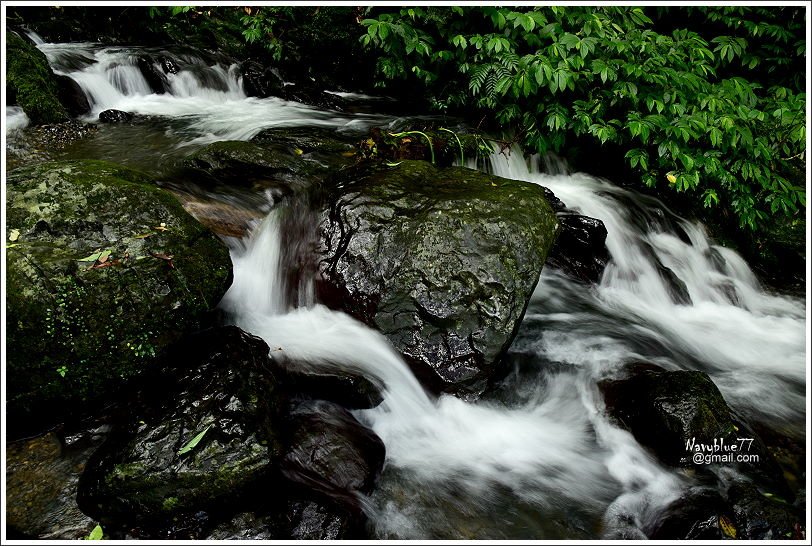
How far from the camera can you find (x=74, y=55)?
7.92 m

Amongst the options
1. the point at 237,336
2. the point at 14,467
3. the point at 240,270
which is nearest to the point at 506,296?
the point at 237,336

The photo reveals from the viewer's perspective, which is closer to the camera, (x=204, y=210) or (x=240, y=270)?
(x=240, y=270)

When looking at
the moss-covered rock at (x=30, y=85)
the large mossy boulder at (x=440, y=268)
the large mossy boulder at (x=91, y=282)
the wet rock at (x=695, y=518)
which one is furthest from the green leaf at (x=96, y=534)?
the moss-covered rock at (x=30, y=85)

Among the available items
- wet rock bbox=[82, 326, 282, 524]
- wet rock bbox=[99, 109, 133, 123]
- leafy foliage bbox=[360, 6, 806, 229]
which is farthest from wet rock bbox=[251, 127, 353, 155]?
wet rock bbox=[82, 326, 282, 524]

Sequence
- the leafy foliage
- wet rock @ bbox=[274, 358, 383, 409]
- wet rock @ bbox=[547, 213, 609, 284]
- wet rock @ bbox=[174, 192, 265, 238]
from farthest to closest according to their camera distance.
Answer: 1. the leafy foliage
2. wet rock @ bbox=[547, 213, 609, 284]
3. wet rock @ bbox=[174, 192, 265, 238]
4. wet rock @ bbox=[274, 358, 383, 409]

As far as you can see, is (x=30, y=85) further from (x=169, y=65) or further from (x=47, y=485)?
(x=47, y=485)

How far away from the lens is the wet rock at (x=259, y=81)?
8266mm

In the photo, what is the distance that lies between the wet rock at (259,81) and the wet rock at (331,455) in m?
6.46

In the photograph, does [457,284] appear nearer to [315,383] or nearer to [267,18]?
[315,383]

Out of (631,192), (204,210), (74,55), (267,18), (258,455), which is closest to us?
(258,455)

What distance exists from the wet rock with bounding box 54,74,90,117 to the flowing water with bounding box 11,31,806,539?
0.85 metres

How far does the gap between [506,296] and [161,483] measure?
249cm

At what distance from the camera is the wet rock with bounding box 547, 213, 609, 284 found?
525 cm

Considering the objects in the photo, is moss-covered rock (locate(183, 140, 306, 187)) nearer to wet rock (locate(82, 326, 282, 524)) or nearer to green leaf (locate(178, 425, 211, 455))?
wet rock (locate(82, 326, 282, 524))
